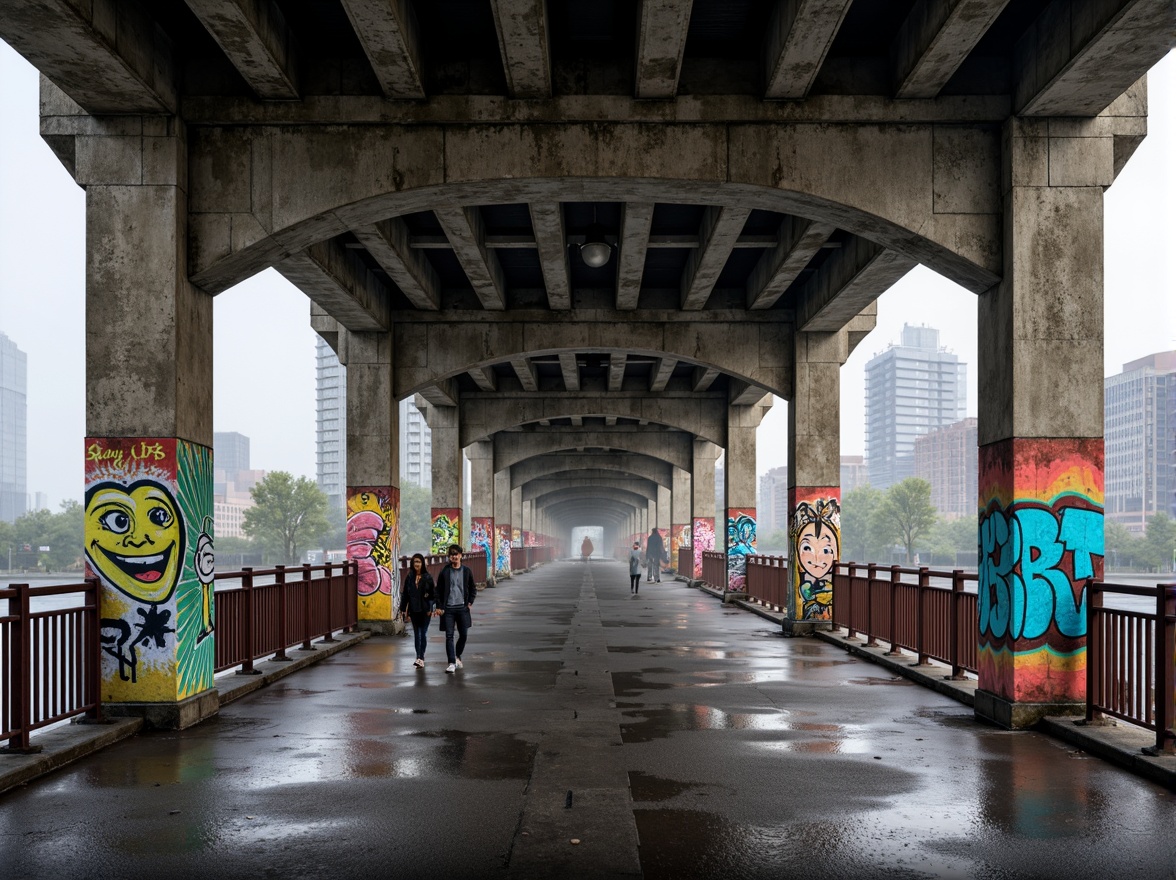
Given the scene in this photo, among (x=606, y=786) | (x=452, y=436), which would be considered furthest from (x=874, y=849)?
(x=452, y=436)

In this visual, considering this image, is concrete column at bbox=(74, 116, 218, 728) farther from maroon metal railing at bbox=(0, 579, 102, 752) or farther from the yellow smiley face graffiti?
maroon metal railing at bbox=(0, 579, 102, 752)

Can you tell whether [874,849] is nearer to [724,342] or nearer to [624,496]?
[724,342]

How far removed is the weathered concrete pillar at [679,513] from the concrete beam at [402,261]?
27.3 meters

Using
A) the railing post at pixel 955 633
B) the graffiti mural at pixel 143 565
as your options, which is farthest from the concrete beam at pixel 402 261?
the railing post at pixel 955 633

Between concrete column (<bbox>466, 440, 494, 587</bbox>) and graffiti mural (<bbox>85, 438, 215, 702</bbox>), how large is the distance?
101 ft

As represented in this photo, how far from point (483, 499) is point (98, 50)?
1332 inches

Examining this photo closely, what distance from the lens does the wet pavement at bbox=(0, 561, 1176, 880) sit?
19.8 feet

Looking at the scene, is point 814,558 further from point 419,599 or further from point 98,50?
point 98,50

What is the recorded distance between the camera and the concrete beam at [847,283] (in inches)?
609

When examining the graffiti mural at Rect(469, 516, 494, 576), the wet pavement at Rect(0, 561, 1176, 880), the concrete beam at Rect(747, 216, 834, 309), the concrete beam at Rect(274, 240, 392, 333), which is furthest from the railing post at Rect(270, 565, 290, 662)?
the graffiti mural at Rect(469, 516, 494, 576)

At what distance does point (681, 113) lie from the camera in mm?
11492

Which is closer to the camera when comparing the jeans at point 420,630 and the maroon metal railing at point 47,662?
the maroon metal railing at point 47,662

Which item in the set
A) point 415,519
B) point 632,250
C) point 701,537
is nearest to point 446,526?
point 701,537

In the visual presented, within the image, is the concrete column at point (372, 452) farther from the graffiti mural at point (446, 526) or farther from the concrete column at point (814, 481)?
the graffiti mural at point (446, 526)
